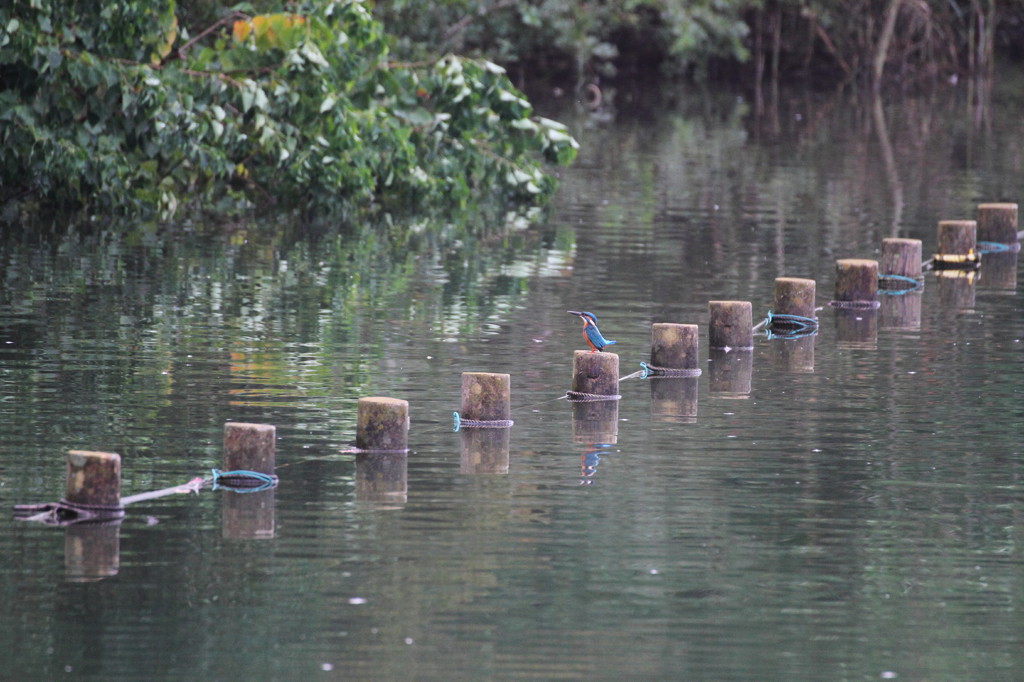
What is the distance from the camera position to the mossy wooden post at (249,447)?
31.2ft

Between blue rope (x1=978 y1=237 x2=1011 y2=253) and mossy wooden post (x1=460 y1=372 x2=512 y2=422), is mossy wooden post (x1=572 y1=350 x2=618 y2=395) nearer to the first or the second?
mossy wooden post (x1=460 y1=372 x2=512 y2=422)

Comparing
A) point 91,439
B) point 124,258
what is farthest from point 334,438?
point 124,258

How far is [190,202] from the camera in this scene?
22.8 meters

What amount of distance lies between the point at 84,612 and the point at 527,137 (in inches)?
616

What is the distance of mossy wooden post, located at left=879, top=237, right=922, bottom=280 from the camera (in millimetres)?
17484

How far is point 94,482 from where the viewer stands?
349 inches

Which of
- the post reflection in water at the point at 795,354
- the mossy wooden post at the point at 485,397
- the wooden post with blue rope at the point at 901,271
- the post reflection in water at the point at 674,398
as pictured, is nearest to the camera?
the mossy wooden post at the point at 485,397

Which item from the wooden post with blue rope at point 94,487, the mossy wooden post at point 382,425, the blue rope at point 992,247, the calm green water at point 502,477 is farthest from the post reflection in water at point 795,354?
the blue rope at point 992,247

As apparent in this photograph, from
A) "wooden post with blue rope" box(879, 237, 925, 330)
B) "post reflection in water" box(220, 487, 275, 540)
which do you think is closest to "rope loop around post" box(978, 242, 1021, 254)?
"wooden post with blue rope" box(879, 237, 925, 330)

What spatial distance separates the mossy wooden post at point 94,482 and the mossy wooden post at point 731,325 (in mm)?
6090

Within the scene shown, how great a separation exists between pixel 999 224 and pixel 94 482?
539 inches

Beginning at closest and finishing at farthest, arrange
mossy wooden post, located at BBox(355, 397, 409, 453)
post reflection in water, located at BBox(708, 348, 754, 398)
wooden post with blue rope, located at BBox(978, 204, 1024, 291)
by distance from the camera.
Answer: mossy wooden post, located at BBox(355, 397, 409, 453)
post reflection in water, located at BBox(708, 348, 754, 398)
wooden post with blue rope, located at BBox(978, 204, 1024, 291)

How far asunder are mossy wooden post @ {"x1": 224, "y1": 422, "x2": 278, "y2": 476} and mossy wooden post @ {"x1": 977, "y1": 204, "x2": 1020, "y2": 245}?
1259 cm

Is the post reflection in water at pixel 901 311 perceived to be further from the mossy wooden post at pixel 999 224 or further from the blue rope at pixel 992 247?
the mossy wooden post at pixel 999 224
